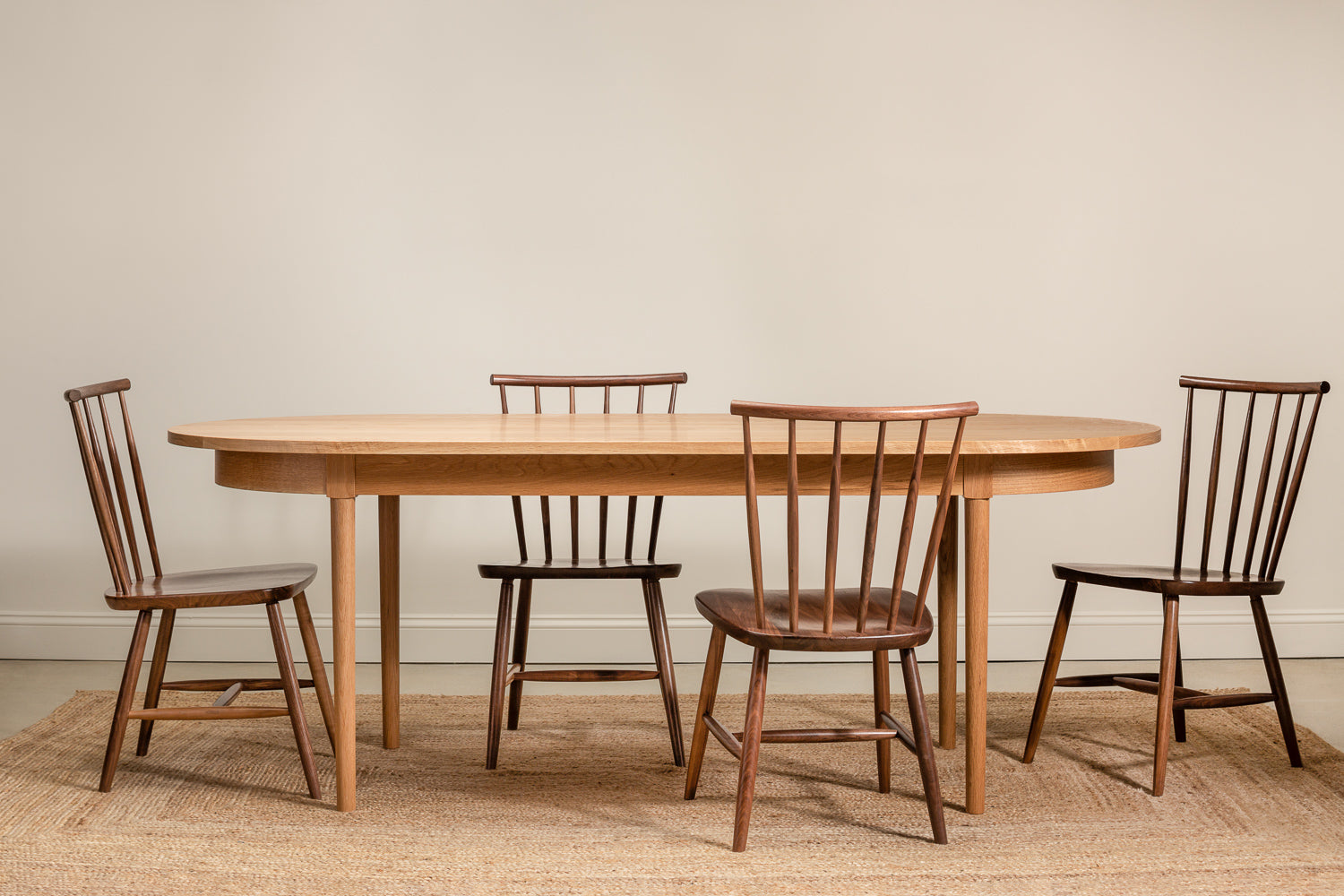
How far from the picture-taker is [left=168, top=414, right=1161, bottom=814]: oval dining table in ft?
6.06

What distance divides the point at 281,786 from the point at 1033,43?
2.88m

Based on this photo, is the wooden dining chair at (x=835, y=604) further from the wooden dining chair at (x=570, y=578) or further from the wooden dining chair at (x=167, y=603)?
the wooden dining chair at (x=167, y=603)

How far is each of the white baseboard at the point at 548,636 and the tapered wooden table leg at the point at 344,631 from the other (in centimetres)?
127

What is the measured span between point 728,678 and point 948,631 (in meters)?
0.92

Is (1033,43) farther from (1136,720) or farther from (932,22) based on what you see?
(1136,720)

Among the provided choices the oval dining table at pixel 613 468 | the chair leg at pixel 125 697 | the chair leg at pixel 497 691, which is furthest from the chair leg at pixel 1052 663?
the chair leg at pixel 125 697

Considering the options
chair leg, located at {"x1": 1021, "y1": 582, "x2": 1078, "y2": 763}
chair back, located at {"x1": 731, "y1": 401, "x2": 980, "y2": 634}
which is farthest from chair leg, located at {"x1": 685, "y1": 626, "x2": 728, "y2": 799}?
chair leg, located at {"x1": 1021, "y1": 582, "x2": 1078, "y2": 763}

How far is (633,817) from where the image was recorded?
2033mm

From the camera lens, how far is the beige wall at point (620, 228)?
10.6ft

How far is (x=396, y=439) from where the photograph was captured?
1874mm

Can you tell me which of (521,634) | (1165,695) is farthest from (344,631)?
(1165,695)

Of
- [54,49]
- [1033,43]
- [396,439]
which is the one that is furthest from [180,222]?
[1033,43]

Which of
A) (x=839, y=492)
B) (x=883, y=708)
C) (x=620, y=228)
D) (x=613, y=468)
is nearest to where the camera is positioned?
(x=839, y=492)

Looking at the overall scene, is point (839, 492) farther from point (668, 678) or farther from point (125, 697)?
point (125, 697)
